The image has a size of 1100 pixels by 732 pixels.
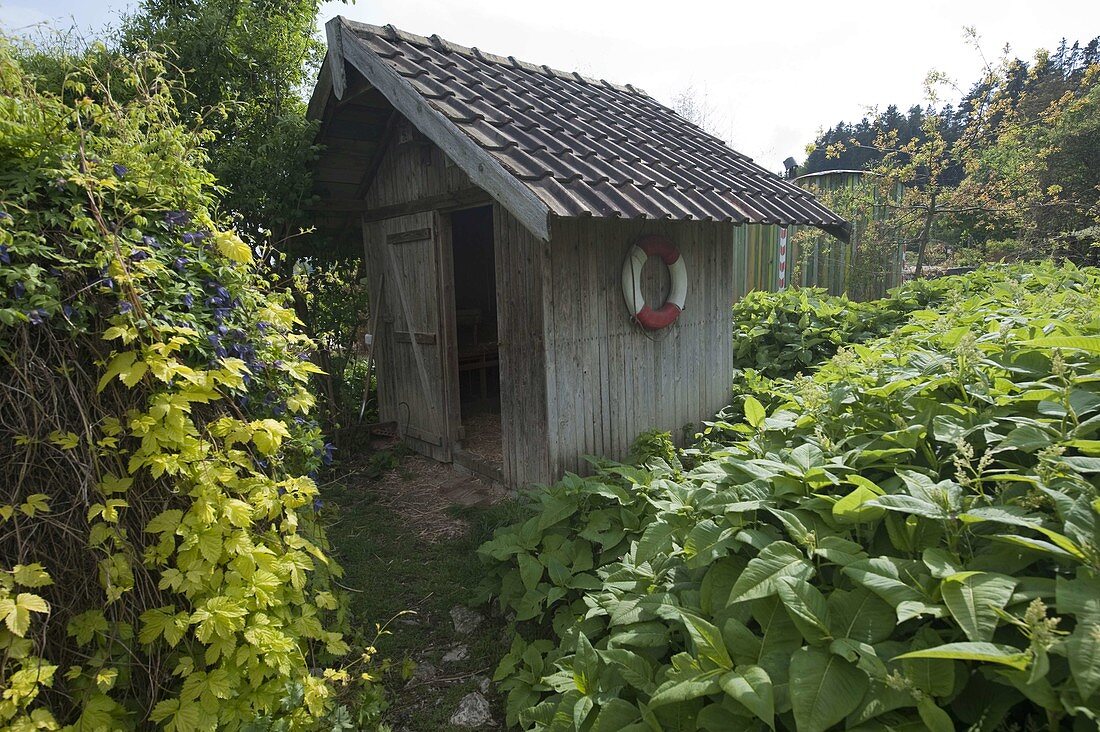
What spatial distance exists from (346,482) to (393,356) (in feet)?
5.18

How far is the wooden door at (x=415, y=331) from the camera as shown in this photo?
19.0 ft

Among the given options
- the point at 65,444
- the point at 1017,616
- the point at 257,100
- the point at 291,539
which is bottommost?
the point at 291,539

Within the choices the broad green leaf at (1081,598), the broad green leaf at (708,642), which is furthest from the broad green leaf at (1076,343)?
the broad green leaf at (708,642)

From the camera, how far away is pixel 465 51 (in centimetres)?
574

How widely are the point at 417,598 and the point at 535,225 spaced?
2542 millimetres

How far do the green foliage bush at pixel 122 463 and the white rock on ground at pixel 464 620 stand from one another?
1.27m

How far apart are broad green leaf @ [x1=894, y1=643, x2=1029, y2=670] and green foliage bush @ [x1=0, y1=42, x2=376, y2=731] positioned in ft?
6.86

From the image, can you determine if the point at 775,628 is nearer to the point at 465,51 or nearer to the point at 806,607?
the point at 806,607

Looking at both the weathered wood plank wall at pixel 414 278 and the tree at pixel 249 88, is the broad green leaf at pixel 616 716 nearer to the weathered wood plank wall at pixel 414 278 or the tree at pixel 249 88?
the weathered wood plank wall at pixel 414 278

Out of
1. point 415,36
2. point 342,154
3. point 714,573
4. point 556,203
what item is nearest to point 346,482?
point 342,154

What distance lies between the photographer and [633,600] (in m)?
2.22

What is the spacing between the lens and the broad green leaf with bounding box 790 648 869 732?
136cm

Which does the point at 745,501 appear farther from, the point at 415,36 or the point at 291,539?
the point at 415,36

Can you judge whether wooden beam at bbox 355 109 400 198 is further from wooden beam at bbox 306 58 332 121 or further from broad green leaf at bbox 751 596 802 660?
broad green leaf at bbox 751 596 802 660
